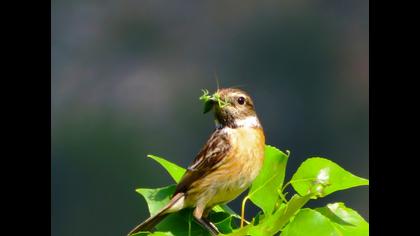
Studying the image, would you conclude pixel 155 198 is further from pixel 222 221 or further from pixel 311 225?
pixel 311 225

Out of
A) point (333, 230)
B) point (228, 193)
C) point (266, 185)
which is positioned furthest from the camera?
point (228, 193)

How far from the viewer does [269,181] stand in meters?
0.98

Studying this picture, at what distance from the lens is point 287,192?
92 centimetres

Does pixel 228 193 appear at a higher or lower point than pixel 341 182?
lower

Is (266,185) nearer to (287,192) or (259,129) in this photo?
(287,192)

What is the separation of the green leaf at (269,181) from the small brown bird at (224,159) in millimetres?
40

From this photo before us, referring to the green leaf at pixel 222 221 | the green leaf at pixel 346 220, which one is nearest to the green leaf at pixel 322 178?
the green leaf at pixel 346 220

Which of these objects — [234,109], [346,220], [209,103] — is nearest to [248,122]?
[234,109]

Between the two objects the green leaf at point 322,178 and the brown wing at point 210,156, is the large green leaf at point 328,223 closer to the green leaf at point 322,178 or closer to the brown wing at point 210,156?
the green leaf at point 322,178

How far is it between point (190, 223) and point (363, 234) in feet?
0.83

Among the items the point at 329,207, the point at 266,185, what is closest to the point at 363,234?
the point at 329,207

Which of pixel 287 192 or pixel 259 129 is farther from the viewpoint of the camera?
pixel 259 129

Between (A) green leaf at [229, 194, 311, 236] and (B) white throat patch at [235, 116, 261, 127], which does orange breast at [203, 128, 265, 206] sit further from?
(A) green leaf at [229, 194, 311, 236]

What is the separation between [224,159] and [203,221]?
23cm
